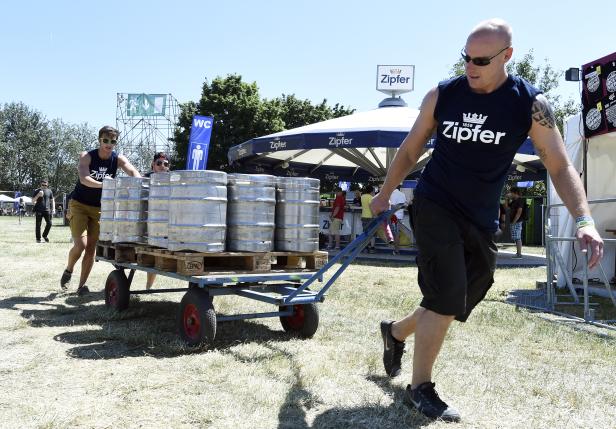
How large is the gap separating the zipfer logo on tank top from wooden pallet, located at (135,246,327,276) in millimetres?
2238

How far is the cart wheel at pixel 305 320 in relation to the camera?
4.92m

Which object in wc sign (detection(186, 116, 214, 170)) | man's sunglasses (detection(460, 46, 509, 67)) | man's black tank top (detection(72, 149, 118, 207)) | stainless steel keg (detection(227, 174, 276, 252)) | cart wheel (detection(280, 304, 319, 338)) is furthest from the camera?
wc sign (detection(186, 116, 214, 170))

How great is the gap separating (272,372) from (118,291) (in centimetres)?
247

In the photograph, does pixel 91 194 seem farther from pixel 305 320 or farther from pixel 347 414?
pixel 347 414

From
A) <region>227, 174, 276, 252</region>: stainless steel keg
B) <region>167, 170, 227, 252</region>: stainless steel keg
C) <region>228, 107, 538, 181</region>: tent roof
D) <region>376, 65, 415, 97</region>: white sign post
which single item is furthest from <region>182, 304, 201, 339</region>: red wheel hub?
<region>376, 65, 415, 97</region>: white sign post

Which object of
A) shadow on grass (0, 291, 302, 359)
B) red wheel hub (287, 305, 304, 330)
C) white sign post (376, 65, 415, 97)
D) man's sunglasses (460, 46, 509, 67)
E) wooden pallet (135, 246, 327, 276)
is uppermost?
white sign post (376, 65, 415, 97)

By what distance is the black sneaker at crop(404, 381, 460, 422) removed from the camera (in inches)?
119

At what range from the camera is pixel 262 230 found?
15.7 feet

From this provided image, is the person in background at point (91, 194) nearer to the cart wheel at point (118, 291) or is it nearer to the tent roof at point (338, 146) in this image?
the cart wheel at point (118, 291)

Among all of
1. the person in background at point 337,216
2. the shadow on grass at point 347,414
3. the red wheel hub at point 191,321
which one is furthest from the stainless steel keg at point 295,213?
the person in background at point 337,216

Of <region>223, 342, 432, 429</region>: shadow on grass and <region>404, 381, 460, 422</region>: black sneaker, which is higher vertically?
<region>404, 381, 460, 422</region>: black sneaker

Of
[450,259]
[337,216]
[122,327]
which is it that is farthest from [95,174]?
[337,216]

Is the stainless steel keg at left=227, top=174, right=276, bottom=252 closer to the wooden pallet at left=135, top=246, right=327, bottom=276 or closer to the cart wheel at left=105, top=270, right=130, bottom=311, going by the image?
the wooden pallet at left=135, top=246, right=327, bottom=276

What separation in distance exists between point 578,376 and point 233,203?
283 centimetres
